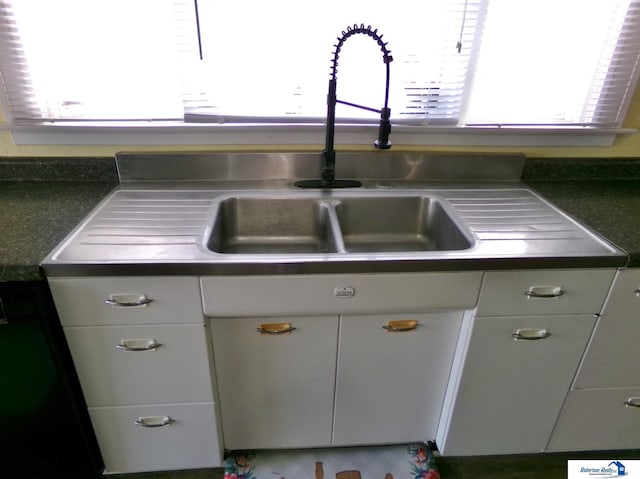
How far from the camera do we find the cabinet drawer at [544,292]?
116 centimetres

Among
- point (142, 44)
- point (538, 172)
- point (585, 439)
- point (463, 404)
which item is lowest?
point (585, 439)

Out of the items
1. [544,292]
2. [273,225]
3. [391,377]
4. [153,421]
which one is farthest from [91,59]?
[544,292]

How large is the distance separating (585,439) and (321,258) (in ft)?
4.11

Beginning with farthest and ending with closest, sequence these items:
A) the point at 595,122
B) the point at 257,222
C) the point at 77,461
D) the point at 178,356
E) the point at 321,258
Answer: the point at 595,122 → the point at 257,222 → the point at 77,461 → the point at 178,356 → the point at 321,258

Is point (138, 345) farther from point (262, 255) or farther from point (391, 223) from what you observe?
point (391, 223)

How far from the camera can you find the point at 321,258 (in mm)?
1084

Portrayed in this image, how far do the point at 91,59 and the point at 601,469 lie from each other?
7.55 ft

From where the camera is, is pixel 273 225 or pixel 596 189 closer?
pixel 273 225

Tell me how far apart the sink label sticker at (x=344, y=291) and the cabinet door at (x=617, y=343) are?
0.77 m

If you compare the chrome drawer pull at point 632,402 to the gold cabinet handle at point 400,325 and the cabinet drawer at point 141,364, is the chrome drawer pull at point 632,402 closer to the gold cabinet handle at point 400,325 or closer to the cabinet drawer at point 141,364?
the gold cabinet handle at point 400,325

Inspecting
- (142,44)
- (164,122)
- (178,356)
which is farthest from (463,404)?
(142,44)

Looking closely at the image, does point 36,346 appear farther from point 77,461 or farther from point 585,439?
point 585,439

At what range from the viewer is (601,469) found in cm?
149

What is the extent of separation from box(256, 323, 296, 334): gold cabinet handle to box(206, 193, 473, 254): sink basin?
1.06 ft
